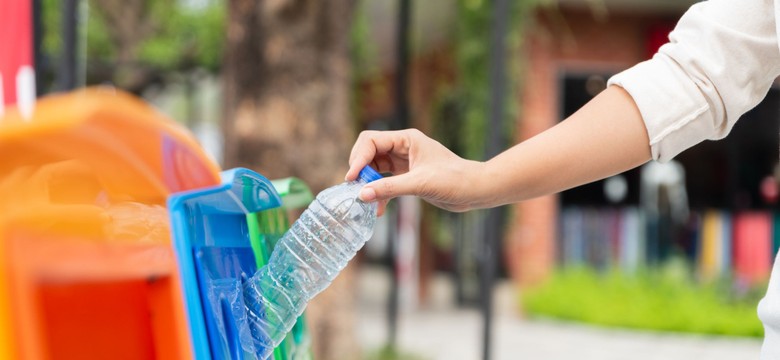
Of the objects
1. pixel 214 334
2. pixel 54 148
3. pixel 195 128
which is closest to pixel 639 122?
pixel 214 334

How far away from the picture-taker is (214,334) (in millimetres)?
1052

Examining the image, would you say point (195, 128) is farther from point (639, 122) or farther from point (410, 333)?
point (639, 122)

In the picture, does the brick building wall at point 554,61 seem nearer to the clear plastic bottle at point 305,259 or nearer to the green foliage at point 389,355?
the green foliage at point 389,355

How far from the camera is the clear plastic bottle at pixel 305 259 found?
120 cm

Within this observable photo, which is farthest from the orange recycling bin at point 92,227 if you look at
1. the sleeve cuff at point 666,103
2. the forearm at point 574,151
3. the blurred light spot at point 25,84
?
the blurred light spot at point 25,84

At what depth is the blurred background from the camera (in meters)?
7.29

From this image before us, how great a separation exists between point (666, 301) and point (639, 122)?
23.0ft

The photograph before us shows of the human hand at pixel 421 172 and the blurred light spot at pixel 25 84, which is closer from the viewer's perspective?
the human hand at pixel 421 172

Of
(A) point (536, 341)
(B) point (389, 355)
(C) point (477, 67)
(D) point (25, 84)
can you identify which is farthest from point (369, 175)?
(C) point (477, 67)

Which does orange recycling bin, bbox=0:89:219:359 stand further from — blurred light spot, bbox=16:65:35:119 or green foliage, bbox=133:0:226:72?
green foliage, bbox=133:0:226:72

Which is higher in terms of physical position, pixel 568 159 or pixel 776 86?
pixel 776 86

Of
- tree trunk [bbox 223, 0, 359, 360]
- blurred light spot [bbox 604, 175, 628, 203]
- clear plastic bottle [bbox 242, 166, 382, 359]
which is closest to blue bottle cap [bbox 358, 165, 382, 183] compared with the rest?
clear plastic bottle [bbox 242, 166, 382, 359]

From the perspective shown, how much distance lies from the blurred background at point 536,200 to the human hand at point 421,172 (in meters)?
3.15

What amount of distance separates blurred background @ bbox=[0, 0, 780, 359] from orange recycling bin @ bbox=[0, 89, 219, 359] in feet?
11.2
